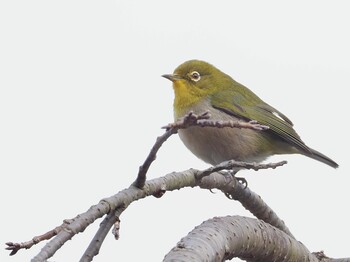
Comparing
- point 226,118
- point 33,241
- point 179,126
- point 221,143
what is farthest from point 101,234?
point 226,118

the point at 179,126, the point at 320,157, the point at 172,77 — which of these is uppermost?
the point at 172,77

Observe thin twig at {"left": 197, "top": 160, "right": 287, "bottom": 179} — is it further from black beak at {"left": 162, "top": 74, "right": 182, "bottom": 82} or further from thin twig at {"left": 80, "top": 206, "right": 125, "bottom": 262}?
black beak at {"left": 162, "top": 74, "right": 182, "bottom": 82}

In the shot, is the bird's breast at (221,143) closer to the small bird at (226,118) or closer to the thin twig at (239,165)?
the small bird at (226,118)

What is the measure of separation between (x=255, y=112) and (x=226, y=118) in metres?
0.57

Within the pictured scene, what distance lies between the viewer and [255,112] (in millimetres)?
8469

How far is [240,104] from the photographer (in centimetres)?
842

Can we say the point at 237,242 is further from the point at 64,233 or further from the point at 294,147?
the point at 294,147

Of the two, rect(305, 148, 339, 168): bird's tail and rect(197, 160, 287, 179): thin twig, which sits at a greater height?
rect(305, 148, 339, 168): bird's tail

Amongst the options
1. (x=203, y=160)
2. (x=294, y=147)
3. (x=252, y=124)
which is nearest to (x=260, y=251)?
(x=252, y=124)

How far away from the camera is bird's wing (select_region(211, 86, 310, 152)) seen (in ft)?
26.8

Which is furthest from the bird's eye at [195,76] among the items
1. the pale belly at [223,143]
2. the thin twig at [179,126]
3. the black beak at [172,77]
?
the thin twig at [179,126]

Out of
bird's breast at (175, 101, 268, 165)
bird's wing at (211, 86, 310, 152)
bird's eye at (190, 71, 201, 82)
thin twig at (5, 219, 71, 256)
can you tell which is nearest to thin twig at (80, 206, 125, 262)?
thin twig at (5, 219, 71, 256)

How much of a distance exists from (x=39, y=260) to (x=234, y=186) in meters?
A: 2.62

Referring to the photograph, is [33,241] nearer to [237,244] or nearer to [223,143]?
[237,244]
